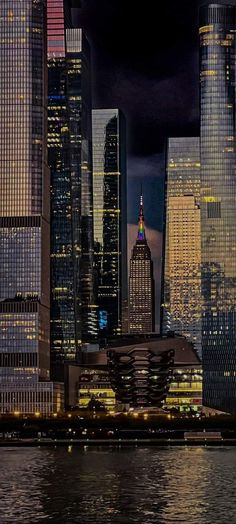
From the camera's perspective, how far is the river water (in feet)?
329

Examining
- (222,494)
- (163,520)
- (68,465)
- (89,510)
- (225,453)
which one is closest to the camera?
(163,520)

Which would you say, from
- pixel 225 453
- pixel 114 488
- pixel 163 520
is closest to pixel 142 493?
pixel 114 488

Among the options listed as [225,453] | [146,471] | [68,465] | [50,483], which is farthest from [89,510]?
[225,453]

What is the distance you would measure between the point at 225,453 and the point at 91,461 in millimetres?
31191

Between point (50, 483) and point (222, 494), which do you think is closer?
point (222, 494)

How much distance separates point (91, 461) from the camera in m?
Answer: 166

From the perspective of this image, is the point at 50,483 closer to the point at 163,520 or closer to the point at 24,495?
the point at 24,495

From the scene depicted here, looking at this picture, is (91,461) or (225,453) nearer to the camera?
(91,461)

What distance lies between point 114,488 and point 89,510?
62.0 ft

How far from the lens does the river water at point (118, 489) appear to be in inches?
3944

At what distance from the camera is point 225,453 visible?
619ft

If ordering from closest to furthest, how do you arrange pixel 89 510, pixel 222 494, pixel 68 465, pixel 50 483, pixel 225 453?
pixel 89 510, pixel 222 494, pixel 50 483, pixel 68 465, pixel 225 453

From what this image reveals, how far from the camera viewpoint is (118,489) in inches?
4808

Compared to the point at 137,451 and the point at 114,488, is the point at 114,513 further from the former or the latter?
the point at 137,451
